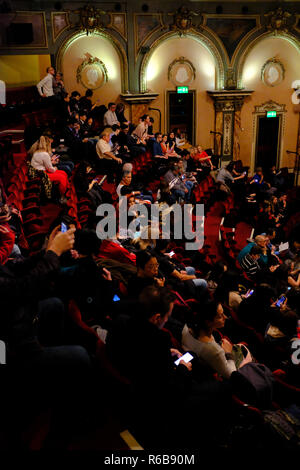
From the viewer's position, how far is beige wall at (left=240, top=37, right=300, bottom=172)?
948cm

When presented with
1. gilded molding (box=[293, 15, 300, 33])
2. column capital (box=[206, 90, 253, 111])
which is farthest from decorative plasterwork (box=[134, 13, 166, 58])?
gilded molding (box=[293, 15, 300, 33])

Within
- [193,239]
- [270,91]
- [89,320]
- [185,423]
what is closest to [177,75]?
[270,91]

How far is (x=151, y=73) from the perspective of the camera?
9039 millimetres

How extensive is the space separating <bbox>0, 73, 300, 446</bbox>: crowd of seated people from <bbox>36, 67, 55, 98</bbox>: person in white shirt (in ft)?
8.49

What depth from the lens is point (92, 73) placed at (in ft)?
28.3

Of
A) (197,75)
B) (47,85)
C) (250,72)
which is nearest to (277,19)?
(250,72)

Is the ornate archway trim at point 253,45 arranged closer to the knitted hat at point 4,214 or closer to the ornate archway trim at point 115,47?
the ornate archway trim at point 115,47

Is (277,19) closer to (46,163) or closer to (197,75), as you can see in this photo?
(197,75)

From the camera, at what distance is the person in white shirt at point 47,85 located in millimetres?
6863

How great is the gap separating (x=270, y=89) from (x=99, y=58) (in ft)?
13.8

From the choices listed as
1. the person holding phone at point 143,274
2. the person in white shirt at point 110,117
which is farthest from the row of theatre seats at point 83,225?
the person in white shirt at point 110,117

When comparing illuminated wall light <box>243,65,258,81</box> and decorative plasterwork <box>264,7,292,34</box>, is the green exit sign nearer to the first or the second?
illuminated wall light <box>243,65,258,81</box>

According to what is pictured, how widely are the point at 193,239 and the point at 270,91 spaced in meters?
7.04

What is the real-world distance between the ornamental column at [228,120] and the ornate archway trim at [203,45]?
30cm
